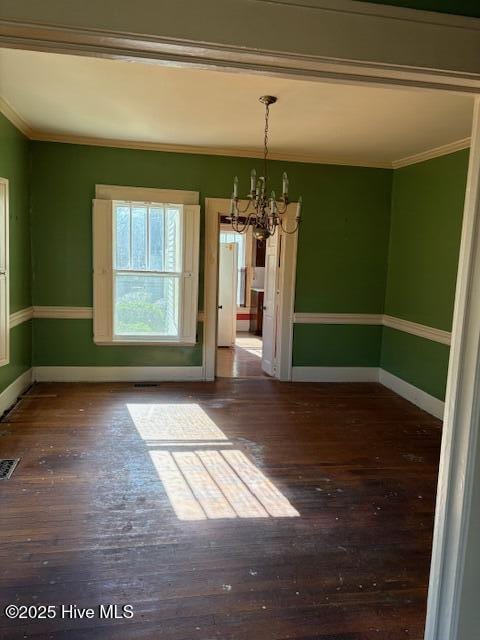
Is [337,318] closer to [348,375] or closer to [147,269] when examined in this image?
[348,375]

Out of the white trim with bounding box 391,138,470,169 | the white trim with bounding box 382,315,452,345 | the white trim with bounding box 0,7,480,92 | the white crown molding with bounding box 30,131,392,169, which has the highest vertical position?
the white crown molding with bounding box 30,131,392,169

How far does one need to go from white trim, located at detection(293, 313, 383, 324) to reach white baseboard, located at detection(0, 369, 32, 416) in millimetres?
3142

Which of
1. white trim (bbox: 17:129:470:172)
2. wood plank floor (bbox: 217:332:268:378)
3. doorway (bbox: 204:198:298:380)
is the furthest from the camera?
wood plank floor (bbox: 217:332:268:378)

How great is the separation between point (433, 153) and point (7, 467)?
4.85 m

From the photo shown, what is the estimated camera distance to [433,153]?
16.0ft

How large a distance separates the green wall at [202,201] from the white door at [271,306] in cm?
32

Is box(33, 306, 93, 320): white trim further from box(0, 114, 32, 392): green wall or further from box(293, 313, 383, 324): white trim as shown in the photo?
box(293, 313, 383, 324): white trim

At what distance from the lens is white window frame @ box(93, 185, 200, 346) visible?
5211 millimetres

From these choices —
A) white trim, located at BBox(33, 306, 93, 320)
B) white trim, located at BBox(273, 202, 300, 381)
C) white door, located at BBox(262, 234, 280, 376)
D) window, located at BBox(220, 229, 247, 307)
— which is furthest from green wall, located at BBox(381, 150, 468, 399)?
window, located at BBox(220, 229, 247, 307)

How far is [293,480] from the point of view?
128 inches

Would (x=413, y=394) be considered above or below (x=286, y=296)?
below

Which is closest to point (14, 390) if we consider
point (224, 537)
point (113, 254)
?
point (113, 254)

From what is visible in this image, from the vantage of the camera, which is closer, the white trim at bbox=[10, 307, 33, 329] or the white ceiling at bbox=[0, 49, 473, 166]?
the white ceiling at bbox=[0, 49, 473, 166]

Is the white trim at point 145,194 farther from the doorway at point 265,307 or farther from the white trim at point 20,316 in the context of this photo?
the white trim at point 20,316
